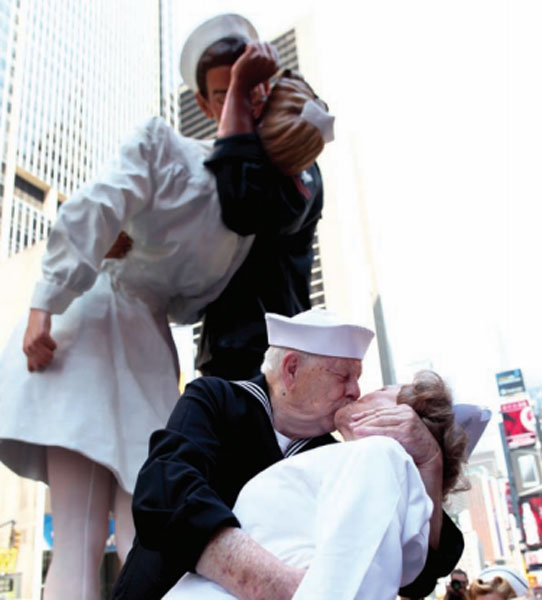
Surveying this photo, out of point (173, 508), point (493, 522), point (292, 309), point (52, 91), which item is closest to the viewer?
point (173, 508)

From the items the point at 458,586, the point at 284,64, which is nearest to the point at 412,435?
the point at 458,586

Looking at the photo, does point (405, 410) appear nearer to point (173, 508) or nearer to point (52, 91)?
point (173, 508)

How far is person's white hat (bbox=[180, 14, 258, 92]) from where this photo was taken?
186 centimetres

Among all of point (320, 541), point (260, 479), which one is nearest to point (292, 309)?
point (260, 479)

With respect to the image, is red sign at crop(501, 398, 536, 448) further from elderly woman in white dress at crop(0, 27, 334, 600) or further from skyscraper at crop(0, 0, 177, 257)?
skyscraper at crop(0, 0, 177, 257)

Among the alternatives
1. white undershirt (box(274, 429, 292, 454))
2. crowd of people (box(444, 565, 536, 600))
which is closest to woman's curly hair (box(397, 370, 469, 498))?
white undershirt (box(274, 429, 292, 454))

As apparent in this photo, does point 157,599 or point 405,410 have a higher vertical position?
point 405,410

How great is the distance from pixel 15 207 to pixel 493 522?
38102mm

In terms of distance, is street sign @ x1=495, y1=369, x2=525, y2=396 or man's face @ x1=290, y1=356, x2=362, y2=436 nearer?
man's face @ x1=290, y1=356, x2=362, y2=436

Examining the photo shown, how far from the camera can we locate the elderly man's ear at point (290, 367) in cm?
107

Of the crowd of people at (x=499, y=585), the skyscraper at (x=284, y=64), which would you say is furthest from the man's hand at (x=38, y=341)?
the skyscraper at (x=284, y=64)

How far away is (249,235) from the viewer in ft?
5.65

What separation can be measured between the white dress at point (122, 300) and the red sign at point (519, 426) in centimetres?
2413

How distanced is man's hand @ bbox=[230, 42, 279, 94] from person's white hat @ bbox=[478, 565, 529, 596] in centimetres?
238
